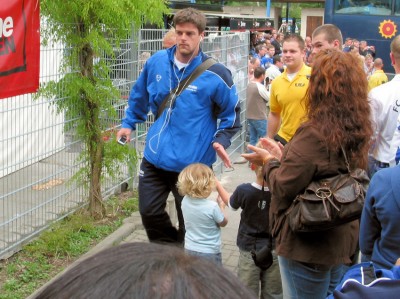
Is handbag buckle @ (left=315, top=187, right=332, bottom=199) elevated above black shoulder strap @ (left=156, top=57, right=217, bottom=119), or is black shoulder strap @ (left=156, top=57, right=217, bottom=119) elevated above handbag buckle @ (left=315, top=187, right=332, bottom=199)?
black shoulder strap @ (left=156, top=57, right=217, bottom=119)

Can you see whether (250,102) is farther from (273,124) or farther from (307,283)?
(307,283)

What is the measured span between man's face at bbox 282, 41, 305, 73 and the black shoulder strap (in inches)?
40.6

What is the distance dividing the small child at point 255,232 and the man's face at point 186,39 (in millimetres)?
1153

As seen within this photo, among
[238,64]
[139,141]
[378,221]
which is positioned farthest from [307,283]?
[238,64]

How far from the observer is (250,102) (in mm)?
10062

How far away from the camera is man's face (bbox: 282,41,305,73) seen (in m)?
5.37

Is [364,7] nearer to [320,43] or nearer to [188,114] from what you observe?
[320,43]

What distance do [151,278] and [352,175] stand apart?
236 cm

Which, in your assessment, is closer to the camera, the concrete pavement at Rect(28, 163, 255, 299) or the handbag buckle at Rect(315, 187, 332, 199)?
the handbag buckle at Rect(315, 187, 332, 199)

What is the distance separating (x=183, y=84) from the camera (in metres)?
4.55

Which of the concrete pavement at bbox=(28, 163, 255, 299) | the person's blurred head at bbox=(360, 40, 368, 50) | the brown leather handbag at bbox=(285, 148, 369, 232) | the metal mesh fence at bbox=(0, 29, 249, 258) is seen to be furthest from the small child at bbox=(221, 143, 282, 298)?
the person's blurred head at bbox=(360, 40, 368, 50)

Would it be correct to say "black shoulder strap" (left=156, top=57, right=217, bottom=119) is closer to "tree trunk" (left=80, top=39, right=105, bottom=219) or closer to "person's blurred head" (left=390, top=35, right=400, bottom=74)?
"tree trunk" (left=80, top=39, right=105, bottom=219)

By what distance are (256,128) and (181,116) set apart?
580 centimetres

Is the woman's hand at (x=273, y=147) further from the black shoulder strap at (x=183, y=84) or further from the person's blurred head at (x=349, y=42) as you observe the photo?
the person's blurred head at (x=349, y=42)
